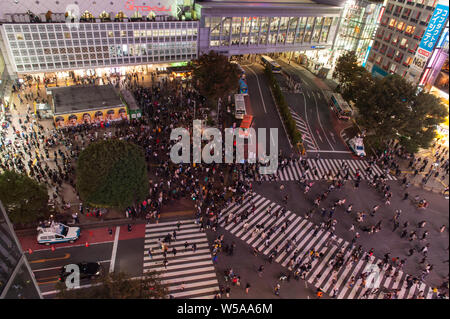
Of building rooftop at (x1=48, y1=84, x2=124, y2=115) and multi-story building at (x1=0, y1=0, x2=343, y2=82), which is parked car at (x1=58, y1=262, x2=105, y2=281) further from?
multi-story building at (x1=0, y1=0, x2=343, y2=82)

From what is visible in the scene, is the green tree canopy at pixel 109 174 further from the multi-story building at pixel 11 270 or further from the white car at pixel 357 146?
the white car at pixel 357 146

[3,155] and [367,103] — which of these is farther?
[367,103]

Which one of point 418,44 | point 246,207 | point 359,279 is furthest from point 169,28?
point 359,279

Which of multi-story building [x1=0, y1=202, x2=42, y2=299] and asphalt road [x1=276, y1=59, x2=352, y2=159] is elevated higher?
multi-story building [x1=0, y1=202, x2=42, y2=299]

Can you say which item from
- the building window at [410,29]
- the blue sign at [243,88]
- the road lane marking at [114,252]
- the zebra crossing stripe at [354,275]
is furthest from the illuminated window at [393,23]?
the road lane marking at [114,252]

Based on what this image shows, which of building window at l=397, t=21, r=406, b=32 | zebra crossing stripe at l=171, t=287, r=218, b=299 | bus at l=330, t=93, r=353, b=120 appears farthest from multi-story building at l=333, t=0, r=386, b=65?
zebra crossing stripe at l=171, t=287, r=218, b=299
